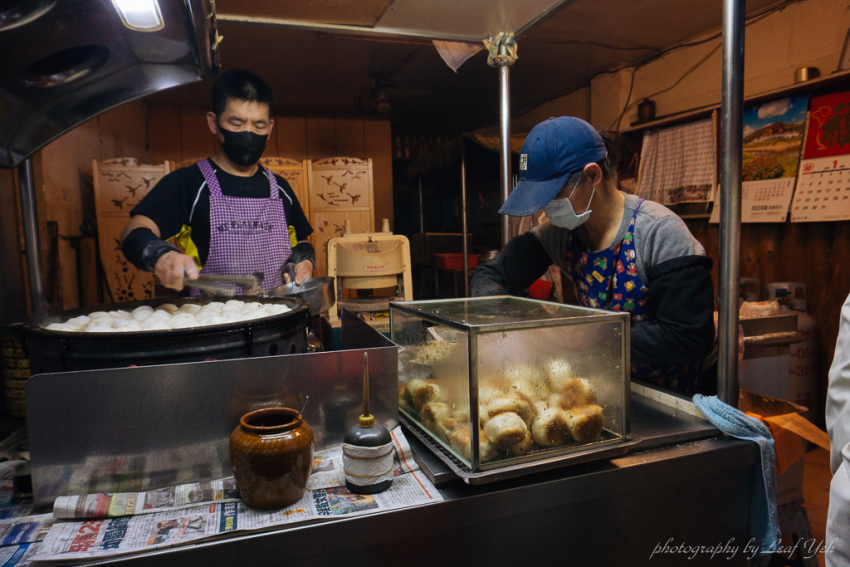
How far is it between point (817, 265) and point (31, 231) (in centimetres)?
461

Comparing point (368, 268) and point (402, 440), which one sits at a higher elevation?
point (368, 268)

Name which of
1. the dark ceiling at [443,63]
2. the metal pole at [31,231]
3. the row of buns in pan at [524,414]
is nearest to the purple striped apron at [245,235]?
the metal pole at [31,231]

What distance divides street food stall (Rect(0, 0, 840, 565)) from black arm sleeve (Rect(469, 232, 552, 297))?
1.65 ft

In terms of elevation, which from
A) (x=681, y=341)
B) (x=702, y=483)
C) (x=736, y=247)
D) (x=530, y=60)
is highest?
(x=530, y=60)

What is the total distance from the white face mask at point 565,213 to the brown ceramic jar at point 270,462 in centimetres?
96

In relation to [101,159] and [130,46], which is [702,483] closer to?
[130,46]

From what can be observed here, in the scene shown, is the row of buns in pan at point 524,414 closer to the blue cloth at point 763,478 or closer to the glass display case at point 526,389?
the glass display case at point 526,389

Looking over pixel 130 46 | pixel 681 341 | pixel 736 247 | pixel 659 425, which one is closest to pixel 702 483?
pixel 659 425

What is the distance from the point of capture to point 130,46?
1.28 meters

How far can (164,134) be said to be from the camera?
21.1 ft

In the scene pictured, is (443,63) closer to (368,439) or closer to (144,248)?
(144,248)

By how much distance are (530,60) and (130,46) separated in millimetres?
4513

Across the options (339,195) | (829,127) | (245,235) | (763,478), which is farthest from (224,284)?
(829,127)

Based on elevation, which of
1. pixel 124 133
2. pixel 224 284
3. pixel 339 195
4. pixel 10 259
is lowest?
pixel 224 284
